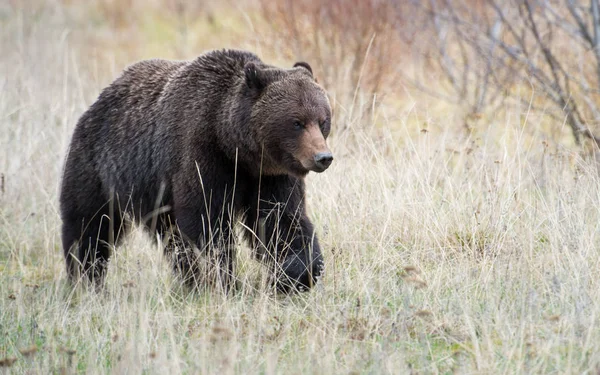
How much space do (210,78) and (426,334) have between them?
234 centimetres

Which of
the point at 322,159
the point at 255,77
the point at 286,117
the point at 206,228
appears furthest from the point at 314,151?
the point at 206,228

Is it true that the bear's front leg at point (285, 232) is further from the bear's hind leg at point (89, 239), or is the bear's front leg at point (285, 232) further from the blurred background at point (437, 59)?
the blurred background at point (437, 59)

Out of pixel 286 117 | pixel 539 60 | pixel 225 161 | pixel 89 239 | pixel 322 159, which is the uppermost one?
pixel 539 60

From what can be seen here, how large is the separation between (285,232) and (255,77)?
101cm

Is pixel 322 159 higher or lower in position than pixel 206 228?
higher

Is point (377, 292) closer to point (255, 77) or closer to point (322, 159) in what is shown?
point (322, 159)

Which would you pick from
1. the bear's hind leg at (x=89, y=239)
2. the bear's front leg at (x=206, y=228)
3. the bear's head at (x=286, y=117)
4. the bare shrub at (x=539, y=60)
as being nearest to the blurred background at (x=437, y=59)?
the bare shrub at (x=539, y=60)

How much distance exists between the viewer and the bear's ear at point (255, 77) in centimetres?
536

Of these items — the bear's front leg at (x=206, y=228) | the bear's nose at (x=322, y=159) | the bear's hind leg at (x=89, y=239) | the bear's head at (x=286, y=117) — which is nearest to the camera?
the bear's nose at (x=322, y=159)

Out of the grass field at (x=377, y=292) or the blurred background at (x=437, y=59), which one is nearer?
the grass field at (x=377, y=292)

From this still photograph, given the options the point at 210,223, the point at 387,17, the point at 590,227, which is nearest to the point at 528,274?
the point at 590,227

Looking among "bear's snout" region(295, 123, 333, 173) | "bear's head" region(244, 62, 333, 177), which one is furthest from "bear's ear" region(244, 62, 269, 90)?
"bear's snout" region(295, 123, 333, 173)

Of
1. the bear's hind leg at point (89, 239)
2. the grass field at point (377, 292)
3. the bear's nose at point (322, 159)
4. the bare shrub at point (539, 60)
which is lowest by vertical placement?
the bear's hind leg at point (89, 239)

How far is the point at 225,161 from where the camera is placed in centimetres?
546
